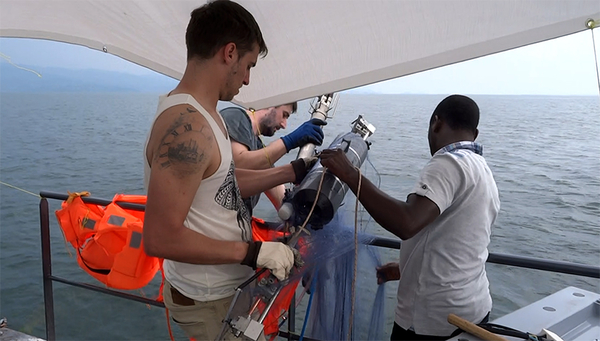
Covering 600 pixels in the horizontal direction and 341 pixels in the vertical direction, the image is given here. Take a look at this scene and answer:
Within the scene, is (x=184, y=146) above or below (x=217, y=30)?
below

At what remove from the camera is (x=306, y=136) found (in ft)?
7.15

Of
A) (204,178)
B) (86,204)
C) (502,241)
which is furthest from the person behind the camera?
(502,241)

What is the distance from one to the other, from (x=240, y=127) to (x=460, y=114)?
104 centimetres

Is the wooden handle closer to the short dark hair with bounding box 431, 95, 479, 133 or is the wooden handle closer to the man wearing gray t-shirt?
the short dark hair with bounding box 431, 95, 479, 133

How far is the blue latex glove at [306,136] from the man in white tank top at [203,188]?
697 mm

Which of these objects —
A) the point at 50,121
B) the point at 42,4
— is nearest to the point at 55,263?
the point at 42,4

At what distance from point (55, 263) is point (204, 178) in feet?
31.6

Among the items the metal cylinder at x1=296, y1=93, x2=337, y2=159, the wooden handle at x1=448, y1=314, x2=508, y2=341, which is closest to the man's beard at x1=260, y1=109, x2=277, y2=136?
the metal cylinder at x1=296, y1=93, x2=337, y2=159

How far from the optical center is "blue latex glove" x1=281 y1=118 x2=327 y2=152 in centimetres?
218

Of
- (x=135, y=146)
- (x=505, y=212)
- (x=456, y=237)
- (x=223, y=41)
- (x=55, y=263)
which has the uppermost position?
(x=223, y=41)

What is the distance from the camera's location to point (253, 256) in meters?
1.37

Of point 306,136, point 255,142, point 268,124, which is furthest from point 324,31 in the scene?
point 268,124

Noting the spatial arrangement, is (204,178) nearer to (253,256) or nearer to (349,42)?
(253,256)

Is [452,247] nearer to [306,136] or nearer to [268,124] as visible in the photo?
[306,136]
